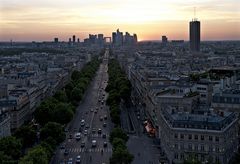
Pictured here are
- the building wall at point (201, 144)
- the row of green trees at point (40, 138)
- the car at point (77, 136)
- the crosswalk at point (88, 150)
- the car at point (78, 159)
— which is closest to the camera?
the row of green trees at point (40, 138)

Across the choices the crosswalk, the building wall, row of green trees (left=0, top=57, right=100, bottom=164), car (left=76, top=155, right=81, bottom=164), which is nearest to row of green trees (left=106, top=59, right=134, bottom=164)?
the crosswalk

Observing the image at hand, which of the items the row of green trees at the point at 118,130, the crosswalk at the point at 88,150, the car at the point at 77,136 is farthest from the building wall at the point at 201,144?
the car at the point at 77,136

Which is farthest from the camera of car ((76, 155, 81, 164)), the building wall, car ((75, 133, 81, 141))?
car ((75, 133, 81, 141))

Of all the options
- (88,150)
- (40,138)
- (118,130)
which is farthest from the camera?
(40,138)

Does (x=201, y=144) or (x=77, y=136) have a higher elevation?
(x=201, y=144)

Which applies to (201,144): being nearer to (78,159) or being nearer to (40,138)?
(78,159)

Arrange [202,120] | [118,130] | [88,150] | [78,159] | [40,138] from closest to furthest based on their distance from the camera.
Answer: [202,120], [78,159], [118,130], [88,150], [40,138]

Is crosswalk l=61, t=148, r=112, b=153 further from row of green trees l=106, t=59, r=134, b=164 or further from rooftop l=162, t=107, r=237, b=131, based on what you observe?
rooftop l=162, t=107, r=237, b=131

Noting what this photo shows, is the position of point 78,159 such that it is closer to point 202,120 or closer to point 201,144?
point 201,144

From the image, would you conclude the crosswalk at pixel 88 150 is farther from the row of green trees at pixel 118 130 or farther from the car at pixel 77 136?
the car at pixel 77 136

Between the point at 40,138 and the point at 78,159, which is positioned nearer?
the point at 78,159

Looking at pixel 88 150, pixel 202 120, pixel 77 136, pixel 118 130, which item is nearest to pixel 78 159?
pixel 88 150

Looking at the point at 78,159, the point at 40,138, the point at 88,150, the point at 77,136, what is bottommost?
the point at 88,150
